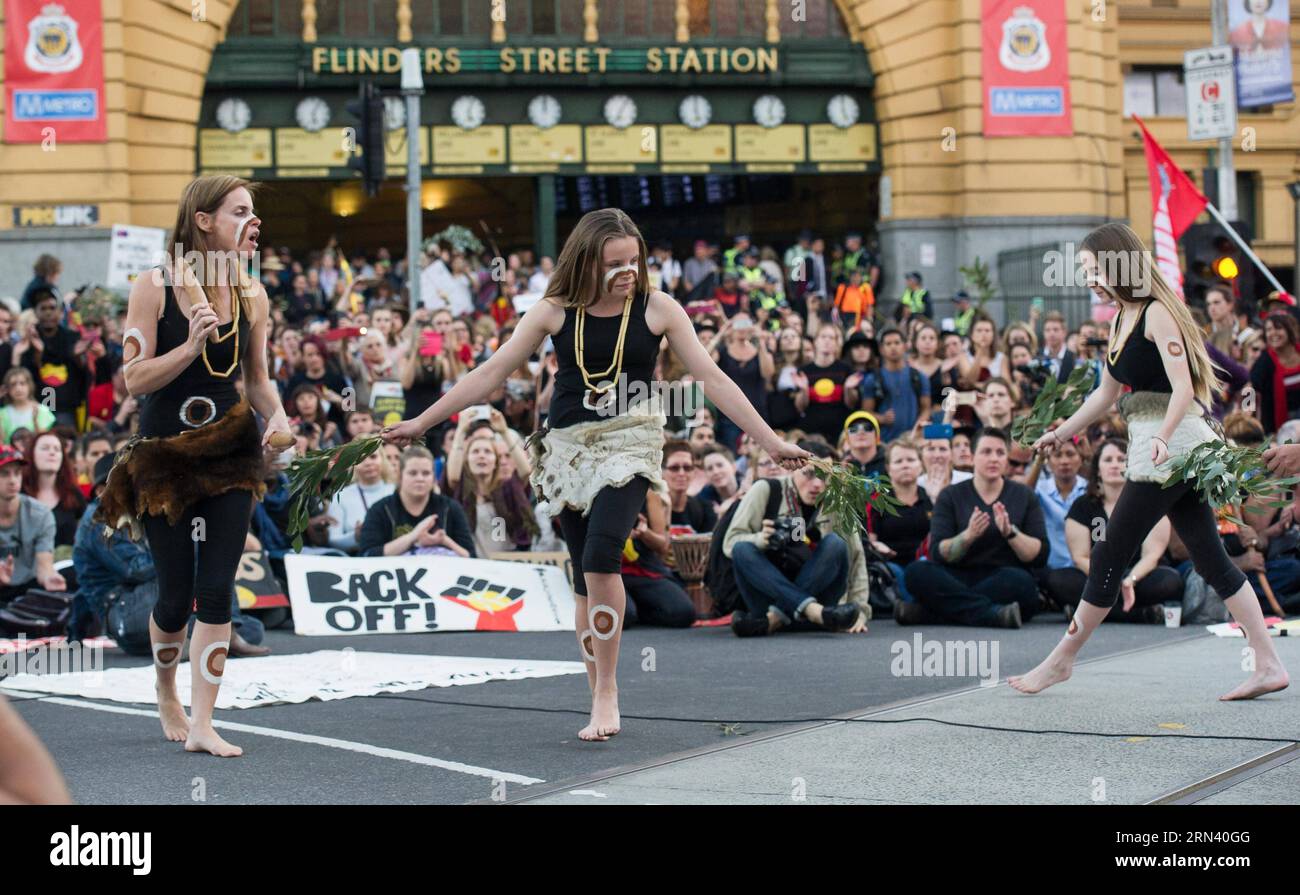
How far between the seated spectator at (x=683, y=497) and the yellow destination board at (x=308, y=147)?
17138 millimetres

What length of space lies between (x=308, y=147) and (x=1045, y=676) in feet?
75.0

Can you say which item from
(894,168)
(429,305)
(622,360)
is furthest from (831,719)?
(894,168)

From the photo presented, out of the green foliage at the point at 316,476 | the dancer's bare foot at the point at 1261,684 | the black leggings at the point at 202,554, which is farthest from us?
the dancer's bare foot at the point at 1261,684

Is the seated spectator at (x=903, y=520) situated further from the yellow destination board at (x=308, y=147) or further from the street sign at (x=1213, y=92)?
the yellow destination board at (x=308, y=147)

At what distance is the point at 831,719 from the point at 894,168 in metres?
23.5

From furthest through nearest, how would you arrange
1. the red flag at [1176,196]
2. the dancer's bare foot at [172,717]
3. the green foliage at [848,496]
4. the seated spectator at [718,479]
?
the red flag at [1176,196], the seated spectator at [718,479], the green foliage at [848,496], the dancer's bare foot at [172,717]

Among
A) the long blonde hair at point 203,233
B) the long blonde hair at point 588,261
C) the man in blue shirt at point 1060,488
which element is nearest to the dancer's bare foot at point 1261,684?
the long blonde hair at point 588,261

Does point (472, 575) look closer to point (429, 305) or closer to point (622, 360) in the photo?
point (622, 360)

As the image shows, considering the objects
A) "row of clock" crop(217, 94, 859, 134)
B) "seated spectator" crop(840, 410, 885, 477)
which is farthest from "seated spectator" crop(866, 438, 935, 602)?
"row of clock" crop(217, 94, 859, 134)

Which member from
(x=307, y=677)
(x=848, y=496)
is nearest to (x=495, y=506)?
(x=307, y=677)

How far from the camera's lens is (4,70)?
2505 centimetres

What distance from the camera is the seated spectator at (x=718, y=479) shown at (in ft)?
42.3

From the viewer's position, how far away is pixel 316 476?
22.8 ft

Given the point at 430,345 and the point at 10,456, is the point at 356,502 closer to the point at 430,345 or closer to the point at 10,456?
the point at 430,345
